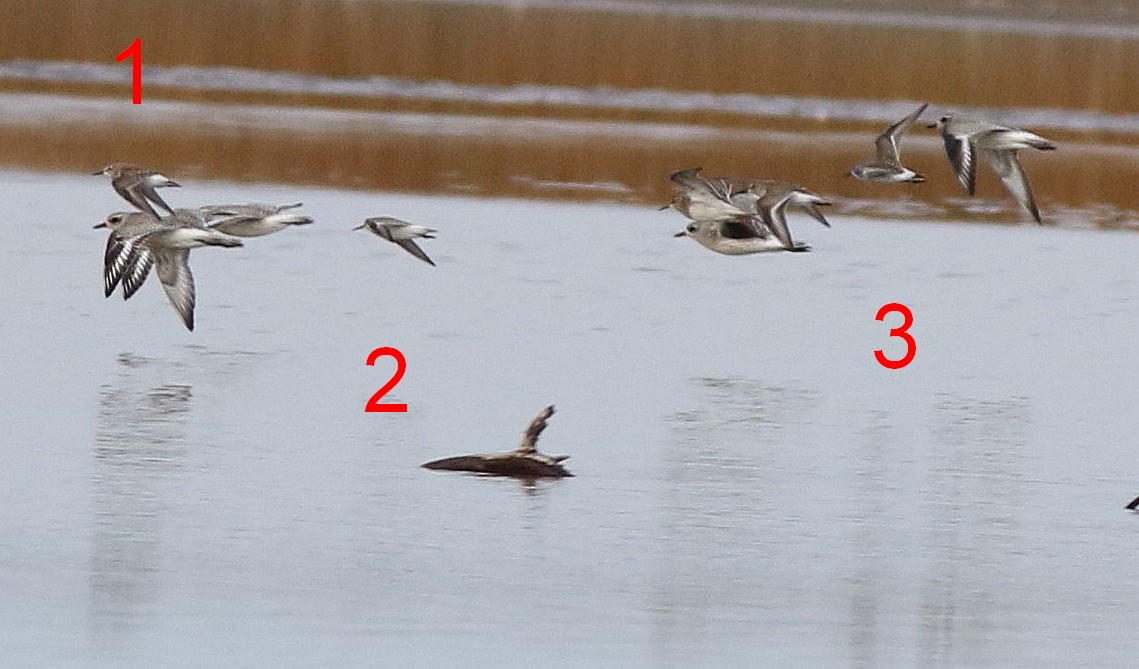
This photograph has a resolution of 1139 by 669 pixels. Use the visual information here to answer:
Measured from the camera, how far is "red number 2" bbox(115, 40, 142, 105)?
32.0 meters

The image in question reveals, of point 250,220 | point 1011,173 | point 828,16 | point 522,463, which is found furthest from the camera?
point 828,16

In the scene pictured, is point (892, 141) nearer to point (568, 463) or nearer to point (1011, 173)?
point (1011, 173)

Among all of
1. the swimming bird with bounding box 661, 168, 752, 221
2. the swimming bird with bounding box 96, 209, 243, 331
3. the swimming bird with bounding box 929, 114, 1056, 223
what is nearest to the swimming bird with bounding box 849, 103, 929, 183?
the swimming bird with bounding box 929, 114, 1056, 223

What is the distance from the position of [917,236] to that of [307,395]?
1012 cm

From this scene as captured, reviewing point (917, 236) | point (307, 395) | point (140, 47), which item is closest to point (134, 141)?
point (917, 236)

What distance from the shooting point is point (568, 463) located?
40.3ft

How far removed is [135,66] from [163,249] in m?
20.7

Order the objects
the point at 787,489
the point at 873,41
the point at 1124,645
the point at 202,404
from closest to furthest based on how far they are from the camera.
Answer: the point at 1124,645, the point at 787,489, the point at 202,404, the point at 873,41

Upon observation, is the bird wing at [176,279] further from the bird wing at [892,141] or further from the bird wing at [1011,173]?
the bird wing at [1011,173]

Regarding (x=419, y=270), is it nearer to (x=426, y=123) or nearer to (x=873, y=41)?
(x=426, y=123)

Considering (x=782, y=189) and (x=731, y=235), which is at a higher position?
(x=782, y=189)

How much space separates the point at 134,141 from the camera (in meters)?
26.9

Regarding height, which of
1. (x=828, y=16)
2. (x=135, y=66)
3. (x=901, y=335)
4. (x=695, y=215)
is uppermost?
(x=828, y=16)

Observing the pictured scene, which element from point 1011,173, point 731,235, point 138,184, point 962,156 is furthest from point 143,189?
point 1011,173
